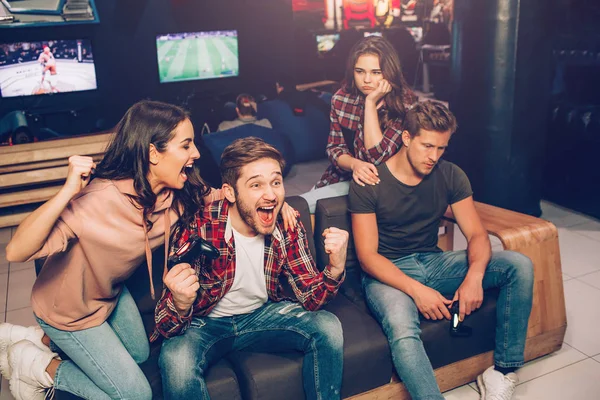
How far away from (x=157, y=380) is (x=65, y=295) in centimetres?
50

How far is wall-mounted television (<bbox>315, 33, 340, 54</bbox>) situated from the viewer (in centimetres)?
1089

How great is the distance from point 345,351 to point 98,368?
980 millimetres

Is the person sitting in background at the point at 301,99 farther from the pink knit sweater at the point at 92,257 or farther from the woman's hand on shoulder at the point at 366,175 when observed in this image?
the pink knit sweater at the point at 92,257

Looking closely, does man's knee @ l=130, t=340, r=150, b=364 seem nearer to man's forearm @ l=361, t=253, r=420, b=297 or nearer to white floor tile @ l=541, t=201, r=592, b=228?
man's forearm @ l=361, t=253, r=420, b=297

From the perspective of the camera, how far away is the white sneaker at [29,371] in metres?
2.38

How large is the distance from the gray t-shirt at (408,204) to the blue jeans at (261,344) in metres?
0.61

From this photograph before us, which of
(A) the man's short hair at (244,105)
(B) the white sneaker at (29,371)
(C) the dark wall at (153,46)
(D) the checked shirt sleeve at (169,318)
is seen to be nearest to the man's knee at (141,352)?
(D) the checked shirt sleeve at (169,318)

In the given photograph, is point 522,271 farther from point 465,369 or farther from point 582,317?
Result: point 582,317

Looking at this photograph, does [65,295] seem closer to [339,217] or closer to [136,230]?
[136,230]

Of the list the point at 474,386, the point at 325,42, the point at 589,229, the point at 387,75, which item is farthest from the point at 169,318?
the point at 325,42

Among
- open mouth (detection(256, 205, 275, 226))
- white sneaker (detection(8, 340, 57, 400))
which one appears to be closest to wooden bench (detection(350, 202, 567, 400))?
open mouth (detection(256, 205, 275, 226))

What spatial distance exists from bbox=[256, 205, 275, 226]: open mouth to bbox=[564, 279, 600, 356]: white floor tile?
6.28ft

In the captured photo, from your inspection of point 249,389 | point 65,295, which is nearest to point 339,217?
point 249,389

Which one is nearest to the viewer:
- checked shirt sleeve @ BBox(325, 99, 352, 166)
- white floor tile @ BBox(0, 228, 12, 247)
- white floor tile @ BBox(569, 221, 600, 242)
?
checked shirt sleeve @ BBox(325, 99, 352, 166)
